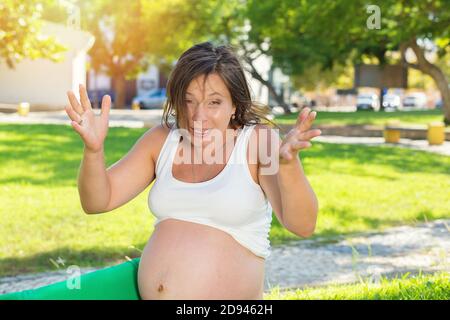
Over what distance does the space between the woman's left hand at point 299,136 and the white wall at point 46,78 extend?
27515 mm

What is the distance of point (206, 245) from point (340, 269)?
4320 millimetres

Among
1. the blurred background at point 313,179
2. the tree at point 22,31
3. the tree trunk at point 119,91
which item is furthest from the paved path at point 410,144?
the tree trunk at point 119,91

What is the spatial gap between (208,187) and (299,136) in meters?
0.43

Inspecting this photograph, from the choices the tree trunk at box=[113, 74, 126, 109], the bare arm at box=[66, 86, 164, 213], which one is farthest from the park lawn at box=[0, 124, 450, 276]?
the tree trunk at box=[113, 74, 126, 109]

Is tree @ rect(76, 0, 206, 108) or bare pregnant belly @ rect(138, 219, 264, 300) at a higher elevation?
tree @ rect(76, 0, 206, 108)

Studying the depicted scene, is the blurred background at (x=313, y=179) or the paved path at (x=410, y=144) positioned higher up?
the blurred background at (x=313, y=179)

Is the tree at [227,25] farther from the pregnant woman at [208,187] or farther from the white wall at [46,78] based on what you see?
the pregnant woman at [208,187]

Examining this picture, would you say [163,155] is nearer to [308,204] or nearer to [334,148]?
[308,204]

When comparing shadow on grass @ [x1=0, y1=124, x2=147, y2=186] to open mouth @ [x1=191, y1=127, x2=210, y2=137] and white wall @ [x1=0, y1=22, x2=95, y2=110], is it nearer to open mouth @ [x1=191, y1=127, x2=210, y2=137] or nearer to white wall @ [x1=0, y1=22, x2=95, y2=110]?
open mouth @ [x1=191, y1=127, x2=210, y2=137]

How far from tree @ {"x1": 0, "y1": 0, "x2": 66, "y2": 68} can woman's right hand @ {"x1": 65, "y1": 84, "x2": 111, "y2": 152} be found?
13.7m

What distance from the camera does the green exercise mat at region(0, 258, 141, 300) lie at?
2.44m

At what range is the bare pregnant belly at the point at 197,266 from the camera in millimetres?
2465

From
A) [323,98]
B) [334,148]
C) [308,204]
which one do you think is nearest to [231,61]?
[308,204]

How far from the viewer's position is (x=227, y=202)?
98.0 inches
